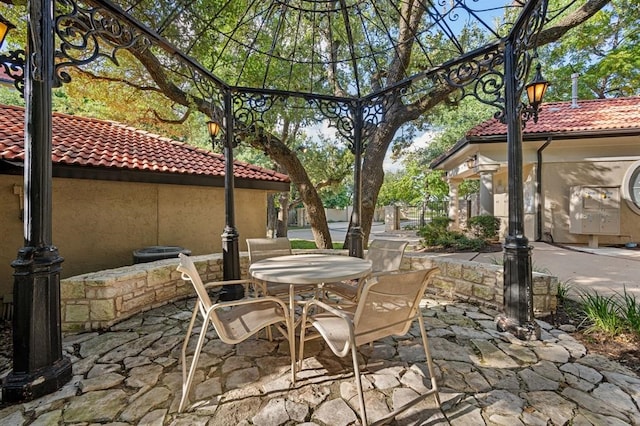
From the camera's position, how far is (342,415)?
1902 millimetres

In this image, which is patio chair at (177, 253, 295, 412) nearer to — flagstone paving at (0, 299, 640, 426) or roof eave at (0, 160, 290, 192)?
flagstone paving at (0, 299, 640, 426)

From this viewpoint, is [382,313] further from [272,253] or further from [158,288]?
[158,288]

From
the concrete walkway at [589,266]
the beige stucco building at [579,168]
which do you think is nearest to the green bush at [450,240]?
the concrete walkway at [589,266]

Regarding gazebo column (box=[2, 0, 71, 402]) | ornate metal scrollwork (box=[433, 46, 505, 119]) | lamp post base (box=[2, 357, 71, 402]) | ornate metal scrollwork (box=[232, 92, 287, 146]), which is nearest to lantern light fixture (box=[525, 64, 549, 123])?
ornate metal scrollwork (box=[433, 46, 505, 119])

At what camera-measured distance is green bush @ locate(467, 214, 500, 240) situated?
8.52 metres

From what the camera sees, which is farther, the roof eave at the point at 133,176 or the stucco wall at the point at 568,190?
the stucco wall at the point at 568,190

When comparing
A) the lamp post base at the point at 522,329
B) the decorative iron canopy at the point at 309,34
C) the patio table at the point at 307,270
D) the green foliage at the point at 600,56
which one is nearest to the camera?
the patio table at the point at 307,270

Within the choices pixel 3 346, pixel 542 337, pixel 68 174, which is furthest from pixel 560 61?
pixel 3 346

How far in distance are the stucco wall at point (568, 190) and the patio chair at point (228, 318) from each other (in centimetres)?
841

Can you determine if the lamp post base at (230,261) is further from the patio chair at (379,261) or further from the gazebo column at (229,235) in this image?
the patio chair at (379,261)

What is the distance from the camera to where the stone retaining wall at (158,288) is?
3186 millimetres

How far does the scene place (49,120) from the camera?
7.21 feet

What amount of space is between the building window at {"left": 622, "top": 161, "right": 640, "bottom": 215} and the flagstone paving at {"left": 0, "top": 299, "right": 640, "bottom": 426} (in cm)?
661

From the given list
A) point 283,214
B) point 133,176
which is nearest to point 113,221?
point 133,176
